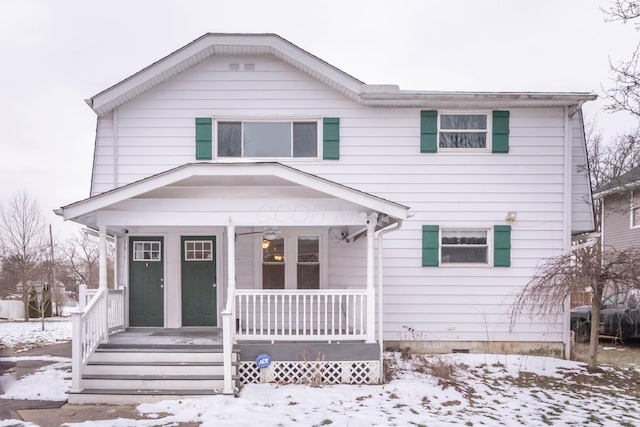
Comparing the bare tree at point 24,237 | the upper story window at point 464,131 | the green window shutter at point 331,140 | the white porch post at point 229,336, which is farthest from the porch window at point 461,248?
the bare tree at point 24,237

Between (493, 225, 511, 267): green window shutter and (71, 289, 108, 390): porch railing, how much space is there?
7418 mm

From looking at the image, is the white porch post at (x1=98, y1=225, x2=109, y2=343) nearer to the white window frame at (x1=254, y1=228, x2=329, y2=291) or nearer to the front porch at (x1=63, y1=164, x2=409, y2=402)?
the front porch at (x1=63, y1=164, x2=409, y2=402)

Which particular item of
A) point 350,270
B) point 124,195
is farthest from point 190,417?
point 350,270

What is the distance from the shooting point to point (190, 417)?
17.1 feet

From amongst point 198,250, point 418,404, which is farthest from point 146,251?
point 418,404

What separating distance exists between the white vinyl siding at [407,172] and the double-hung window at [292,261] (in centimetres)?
32

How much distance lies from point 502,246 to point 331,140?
13.7 feet

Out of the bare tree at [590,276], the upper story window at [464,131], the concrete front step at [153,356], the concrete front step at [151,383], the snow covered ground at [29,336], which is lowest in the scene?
the snow covered ground at [29,336]

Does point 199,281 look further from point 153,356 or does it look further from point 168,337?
point 153,356

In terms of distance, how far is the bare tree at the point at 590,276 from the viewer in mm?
7172

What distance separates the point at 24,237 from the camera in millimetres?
18062

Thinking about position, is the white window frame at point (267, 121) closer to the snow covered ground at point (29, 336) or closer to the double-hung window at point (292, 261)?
the double-hung window at point (292, 261)

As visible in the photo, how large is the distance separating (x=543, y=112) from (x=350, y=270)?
17.2ft

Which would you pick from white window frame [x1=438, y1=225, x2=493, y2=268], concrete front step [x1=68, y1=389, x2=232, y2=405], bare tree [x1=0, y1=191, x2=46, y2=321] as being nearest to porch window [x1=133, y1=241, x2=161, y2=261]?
concrete front step [x1=68, y1=389, x2=232, y2=405]
